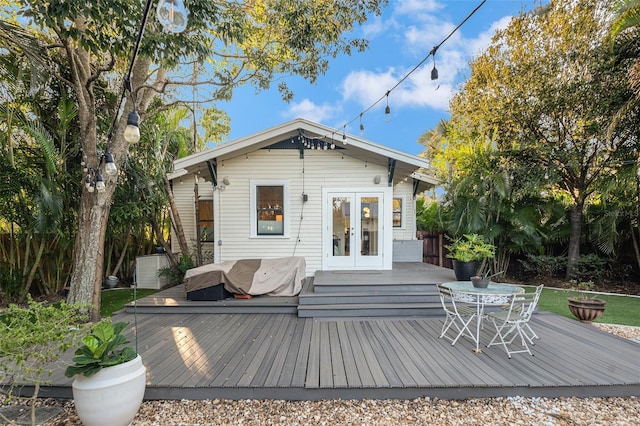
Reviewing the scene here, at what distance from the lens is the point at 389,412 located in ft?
8.45

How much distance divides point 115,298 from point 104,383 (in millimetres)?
5490

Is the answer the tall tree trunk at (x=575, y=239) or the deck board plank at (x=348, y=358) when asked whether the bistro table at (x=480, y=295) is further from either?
the tall tree trunk at (x=575, y=239)

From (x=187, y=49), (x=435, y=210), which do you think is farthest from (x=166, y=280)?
(x=435, y=210)

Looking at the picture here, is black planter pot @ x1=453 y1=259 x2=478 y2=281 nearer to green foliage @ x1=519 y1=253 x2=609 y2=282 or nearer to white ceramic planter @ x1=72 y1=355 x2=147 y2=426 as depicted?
green foliage @ x1=519 y1=253 x2=609 y2=282

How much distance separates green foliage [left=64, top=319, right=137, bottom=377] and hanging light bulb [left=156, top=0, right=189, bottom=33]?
2471 millimetres

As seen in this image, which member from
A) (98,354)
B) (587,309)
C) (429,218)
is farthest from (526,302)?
(429,218)

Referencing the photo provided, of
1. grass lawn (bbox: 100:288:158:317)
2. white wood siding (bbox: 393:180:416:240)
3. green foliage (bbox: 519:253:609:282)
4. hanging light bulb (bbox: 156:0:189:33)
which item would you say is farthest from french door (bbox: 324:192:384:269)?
hanging light bulb (bbox: 156:0:189:33)

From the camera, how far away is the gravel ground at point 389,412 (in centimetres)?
246

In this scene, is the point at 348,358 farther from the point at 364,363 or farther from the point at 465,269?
the point at 465,269

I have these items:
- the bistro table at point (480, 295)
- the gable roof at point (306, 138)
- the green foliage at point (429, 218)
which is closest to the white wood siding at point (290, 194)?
the gable roof at point (306, 138)

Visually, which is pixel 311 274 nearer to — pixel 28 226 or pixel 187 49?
pixel 187 49

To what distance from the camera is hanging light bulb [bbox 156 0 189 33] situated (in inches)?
76.7

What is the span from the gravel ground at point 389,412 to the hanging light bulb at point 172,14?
10.5 ft

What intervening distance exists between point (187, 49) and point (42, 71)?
2.49 metres
